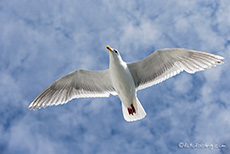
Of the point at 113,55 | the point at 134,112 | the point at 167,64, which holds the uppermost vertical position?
the point at 113,55

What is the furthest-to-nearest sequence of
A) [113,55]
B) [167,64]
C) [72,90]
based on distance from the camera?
[72,90], [167,64], [113,55]

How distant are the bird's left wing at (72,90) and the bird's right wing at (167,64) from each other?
2.49 ft

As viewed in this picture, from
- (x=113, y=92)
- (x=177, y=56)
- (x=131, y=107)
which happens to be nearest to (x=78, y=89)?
(x=113, y=92)

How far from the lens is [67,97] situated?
22.7 ft

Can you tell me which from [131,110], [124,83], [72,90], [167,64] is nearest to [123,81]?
[124,83]

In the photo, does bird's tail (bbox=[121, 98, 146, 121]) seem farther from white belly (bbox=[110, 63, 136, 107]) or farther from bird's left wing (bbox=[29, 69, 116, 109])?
bird's left wing (bbox=[29, 69, 116, 109])

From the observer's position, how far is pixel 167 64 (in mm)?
6391

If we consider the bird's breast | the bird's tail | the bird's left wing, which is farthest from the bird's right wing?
the bird's left wing

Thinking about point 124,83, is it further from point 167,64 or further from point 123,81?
point 167,64

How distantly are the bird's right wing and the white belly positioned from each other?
355 mm

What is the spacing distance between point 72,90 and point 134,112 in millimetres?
1633

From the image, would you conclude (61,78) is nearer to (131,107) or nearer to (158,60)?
(131,107)

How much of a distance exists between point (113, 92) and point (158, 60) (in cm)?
132

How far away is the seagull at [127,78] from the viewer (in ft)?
20.2
